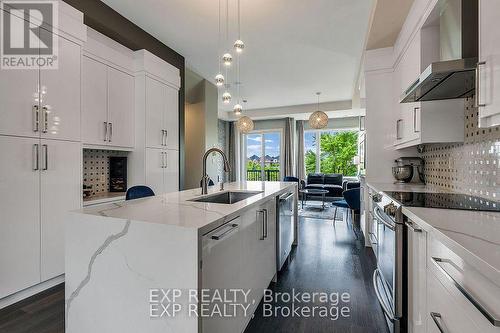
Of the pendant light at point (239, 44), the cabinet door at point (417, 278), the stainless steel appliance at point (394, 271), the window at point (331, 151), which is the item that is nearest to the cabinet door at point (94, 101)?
the pendant light at point (239, 44)

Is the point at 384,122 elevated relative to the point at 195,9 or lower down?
lower down

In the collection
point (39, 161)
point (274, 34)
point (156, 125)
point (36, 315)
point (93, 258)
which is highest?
point (274, 34)

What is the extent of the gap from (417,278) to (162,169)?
3338 millimetres

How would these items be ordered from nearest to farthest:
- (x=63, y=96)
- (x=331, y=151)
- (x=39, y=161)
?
(x=39, y=161)
(x=63, y=96)
(x=331, y=151)

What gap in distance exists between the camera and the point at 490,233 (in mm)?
912

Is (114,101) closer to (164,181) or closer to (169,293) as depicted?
(164,181)

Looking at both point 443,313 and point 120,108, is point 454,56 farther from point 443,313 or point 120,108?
point 120,108

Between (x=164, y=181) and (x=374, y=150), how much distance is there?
10.0ft

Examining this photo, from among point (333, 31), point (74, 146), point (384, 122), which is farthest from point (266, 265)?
point (333, 31)

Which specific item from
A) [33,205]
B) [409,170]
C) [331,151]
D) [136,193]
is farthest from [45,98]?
[331,151]

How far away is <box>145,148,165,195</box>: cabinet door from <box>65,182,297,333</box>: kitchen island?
7.02ft

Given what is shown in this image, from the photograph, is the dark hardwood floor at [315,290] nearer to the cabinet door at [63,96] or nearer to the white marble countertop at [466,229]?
the white marble countertop at [466,229]

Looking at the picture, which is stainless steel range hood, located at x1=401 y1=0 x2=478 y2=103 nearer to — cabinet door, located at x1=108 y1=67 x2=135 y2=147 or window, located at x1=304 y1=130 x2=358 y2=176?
cabinet door, located at x1=108 y1=67 x2=135 y2=147

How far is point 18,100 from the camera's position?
2.07 meters
